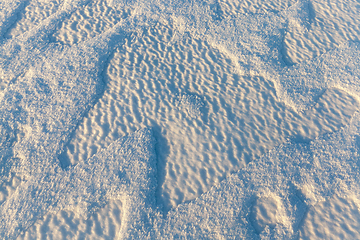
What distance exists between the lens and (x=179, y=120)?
17.7 ft

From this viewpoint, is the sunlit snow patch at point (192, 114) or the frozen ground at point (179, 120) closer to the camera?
the frozen ground at point (179, 120)

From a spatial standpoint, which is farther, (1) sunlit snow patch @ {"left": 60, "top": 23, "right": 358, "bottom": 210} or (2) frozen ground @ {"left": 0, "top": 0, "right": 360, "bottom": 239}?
(1) sunlit snow patch @ {"left": 60, "top": 23, "right": 358, "bottom": 210}

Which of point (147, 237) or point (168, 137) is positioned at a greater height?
point (168, 137)

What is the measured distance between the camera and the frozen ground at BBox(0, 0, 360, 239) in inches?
175

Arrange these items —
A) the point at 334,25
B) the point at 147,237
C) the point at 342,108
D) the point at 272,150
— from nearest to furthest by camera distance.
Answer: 1. the point at 147,237
2. the point at 272,150
3. the point at 342,108
4. the point at 334,25

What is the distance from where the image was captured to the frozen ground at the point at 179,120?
14.6ft

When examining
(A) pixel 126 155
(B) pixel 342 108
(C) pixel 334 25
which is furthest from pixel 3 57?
(C) pixel 334 25

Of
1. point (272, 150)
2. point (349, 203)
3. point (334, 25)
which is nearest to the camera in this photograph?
point (349, 203)

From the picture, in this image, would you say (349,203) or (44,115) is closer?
(349,203)

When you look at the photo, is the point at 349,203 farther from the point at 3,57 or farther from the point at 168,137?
the point at 3,57

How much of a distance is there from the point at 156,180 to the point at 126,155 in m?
0.83

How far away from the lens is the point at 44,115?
5301mm

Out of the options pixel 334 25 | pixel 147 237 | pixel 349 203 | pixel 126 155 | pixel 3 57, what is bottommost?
pixel 349 203

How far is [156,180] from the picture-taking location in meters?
4.75
